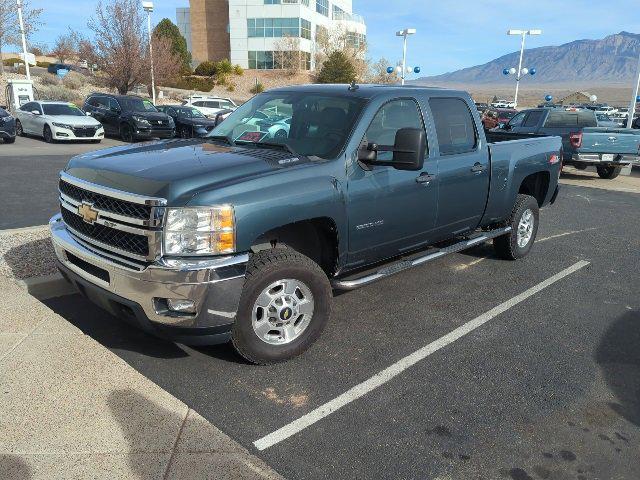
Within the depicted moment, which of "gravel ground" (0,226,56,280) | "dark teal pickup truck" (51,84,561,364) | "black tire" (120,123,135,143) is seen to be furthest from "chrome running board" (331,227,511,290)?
"black tire" (120,123,135,143)

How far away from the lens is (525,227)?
21.0 feet

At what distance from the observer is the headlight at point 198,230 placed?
3.16m

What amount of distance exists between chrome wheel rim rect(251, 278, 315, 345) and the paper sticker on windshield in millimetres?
1374

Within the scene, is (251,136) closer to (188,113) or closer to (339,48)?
(188,113)

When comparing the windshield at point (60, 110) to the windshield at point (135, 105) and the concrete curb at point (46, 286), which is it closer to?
the windshield at point (135, 105)

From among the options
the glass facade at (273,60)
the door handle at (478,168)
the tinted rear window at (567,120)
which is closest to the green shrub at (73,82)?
the glass facade at (273,60)

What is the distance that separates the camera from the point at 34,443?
113 inches

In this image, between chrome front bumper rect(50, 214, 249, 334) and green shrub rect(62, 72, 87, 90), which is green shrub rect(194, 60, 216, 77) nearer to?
green shrub rect(62, 72, 87, 90)

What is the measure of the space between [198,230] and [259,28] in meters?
65.1

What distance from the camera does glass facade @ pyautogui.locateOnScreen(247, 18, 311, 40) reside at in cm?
6072

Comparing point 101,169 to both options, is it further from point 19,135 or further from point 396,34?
point 396,34

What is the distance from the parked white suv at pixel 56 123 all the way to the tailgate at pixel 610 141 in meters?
15.1

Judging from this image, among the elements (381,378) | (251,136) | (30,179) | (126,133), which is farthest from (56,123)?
(381,378)

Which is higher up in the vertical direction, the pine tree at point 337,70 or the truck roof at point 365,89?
the pine tree at point 337,70
